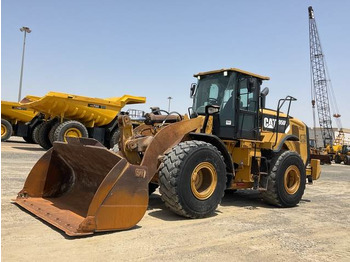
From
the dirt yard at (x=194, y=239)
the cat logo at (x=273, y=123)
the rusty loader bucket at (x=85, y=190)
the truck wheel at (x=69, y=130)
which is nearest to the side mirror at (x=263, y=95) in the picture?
the cat logo at (x=273, y=123)

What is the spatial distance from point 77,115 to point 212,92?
29.9ft

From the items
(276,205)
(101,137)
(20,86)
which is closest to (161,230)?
(276,205)

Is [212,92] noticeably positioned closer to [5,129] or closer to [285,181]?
[285,181]

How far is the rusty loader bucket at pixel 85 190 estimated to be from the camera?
4004 millimetres

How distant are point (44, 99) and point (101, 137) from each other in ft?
10.3

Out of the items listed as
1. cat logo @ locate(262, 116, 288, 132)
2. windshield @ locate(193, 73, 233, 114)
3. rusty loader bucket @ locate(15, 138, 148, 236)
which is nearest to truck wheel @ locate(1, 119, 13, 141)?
rusty loader bucket @ locate(15, 138, 148, 236)

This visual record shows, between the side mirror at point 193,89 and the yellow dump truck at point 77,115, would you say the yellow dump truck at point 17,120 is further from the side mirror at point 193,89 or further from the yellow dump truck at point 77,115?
the side mirror at point 193,89

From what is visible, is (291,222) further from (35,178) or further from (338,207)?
(35,178)

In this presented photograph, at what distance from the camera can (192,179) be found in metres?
4.99

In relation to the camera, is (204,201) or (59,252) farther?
(204,201)

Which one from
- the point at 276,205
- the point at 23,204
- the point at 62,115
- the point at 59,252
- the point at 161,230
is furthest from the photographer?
the point at 62,115

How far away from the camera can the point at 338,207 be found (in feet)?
22.9

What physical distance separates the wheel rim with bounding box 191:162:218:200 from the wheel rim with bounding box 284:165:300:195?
2.09 m

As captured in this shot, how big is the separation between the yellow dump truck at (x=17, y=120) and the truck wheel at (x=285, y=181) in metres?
13.5
